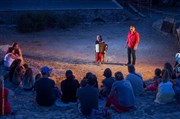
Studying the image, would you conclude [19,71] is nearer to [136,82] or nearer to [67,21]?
[136,82]

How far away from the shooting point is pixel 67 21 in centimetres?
2445

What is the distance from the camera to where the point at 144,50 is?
19203 mm

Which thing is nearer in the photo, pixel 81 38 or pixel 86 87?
pixel 86 87

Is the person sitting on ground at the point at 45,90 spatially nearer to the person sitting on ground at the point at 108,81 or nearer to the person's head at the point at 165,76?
the person sitting on ground at the point at 108,81

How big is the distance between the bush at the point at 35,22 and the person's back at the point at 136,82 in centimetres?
1211

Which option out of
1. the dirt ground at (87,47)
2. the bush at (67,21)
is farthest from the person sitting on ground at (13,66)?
the bush at (67,21)

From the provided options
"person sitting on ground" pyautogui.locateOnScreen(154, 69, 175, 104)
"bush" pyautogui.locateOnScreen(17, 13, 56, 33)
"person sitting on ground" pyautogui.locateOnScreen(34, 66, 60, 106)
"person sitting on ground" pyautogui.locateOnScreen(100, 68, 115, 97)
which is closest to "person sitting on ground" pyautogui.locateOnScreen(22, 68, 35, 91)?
"person sitting on ground" pyautogui.locateOnScreen(34, 66, 60, 106)

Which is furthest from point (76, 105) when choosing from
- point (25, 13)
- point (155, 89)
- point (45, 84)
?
point (25, 13)

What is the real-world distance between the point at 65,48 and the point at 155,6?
39.3 ft

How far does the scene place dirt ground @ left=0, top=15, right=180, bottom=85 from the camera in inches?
649

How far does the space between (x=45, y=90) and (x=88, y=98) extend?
1.32m

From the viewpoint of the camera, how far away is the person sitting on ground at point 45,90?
36.7 feet

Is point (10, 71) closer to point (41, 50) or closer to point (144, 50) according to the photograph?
point (41, 50)

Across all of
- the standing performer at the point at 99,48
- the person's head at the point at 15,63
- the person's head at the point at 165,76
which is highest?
the standing performer at the point at 99,48
